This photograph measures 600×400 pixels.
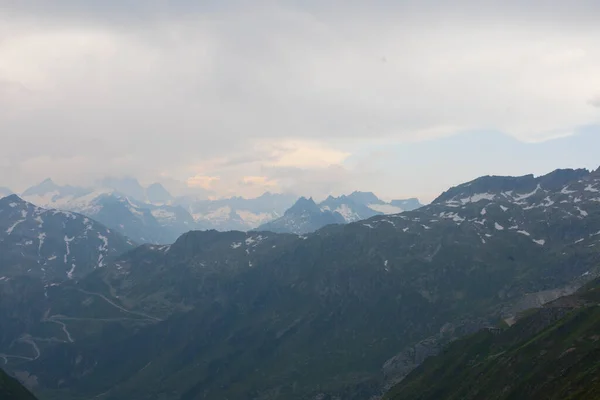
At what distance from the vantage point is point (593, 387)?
609 ft

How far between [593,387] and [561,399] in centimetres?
1503

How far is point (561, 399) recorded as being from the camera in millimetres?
197500
